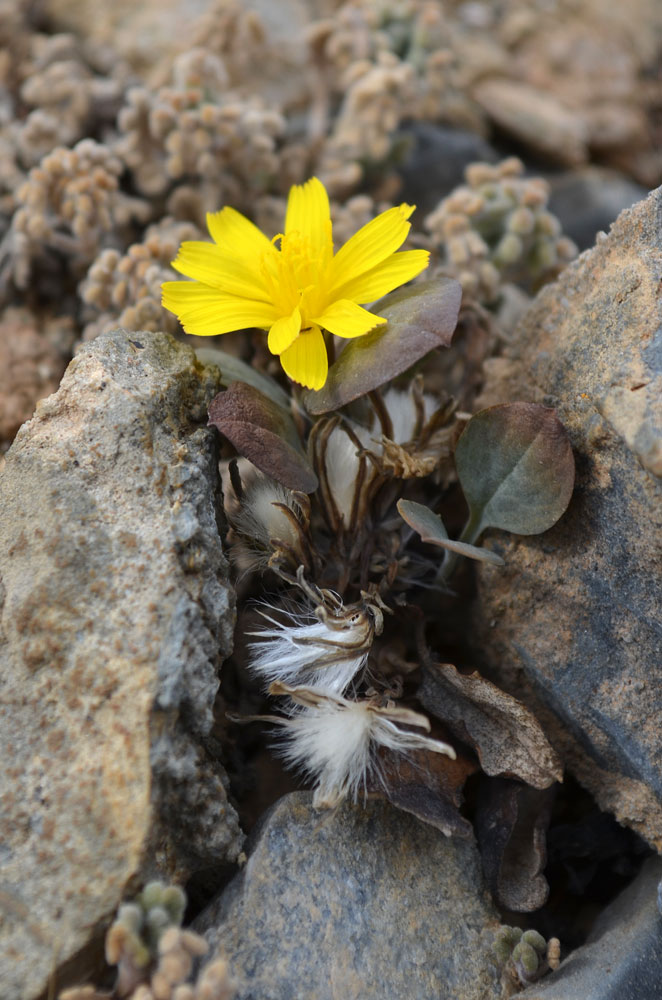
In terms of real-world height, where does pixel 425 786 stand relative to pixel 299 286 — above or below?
below

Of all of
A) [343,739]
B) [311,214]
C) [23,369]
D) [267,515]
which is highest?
[311,214]

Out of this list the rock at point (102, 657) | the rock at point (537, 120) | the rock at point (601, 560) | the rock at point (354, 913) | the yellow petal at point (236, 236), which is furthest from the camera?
the rock at point (537, 120)

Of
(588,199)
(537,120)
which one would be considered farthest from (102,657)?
(537,120)

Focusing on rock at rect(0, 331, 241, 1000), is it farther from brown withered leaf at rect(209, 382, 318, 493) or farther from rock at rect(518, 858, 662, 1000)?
rock at rect(518, 858, 662, 1000)

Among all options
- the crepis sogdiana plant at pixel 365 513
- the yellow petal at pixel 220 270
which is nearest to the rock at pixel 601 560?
the crepis sogdiana plant at pixel 365 513

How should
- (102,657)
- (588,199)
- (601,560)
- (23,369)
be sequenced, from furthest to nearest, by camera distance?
(588,199) → (23,369) → (601,560) → (102,657)

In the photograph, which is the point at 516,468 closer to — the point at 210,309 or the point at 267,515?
the point at 267,515

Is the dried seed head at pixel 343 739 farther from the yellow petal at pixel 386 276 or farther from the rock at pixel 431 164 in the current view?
the rock at pixel 431 164
